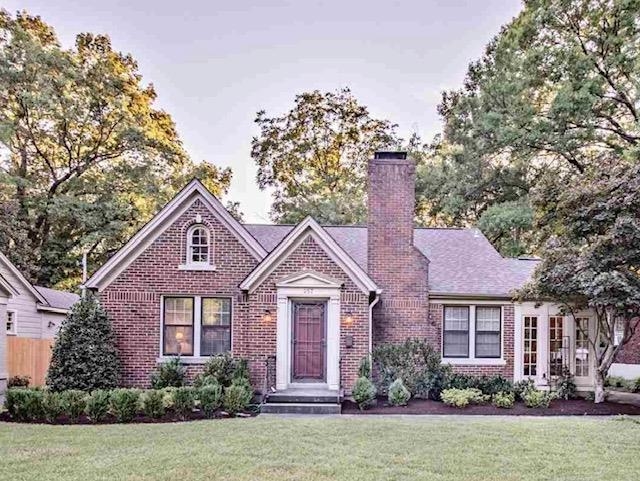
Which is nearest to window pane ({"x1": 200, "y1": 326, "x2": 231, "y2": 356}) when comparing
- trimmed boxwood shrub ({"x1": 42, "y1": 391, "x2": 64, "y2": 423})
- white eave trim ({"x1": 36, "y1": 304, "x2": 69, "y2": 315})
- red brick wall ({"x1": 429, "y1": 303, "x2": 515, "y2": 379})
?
trimmed boxwood shrub ({"x1": 42, "y1": 391, "x2": 64, "y2": 423})

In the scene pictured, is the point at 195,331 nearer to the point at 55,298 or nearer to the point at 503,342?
the point at 503,342

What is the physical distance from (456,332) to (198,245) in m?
7.40

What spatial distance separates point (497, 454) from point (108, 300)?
10644mm

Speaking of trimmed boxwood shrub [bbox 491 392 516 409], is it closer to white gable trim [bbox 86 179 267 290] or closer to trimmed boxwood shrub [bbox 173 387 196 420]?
white gable trim [bbox 86 179 267 290]

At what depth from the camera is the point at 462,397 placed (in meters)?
14.4

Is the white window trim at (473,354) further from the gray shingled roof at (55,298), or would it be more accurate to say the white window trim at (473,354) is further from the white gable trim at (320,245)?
the gray shingled roof at (55,298)

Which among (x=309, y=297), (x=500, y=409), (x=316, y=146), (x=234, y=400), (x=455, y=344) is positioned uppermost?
(x=316, y=146)

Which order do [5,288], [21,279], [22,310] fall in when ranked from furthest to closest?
[22,310] < [21,279] < [5,288]

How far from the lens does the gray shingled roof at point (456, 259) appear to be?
17125mm

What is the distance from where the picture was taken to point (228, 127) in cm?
2900

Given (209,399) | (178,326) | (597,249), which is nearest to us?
(209,399)

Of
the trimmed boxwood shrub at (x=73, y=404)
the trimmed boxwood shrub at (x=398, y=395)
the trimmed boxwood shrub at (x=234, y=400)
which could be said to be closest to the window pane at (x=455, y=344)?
the trimmed boxwood shrub at (x=398, y=395)

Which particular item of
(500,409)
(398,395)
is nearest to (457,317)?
(500,409)

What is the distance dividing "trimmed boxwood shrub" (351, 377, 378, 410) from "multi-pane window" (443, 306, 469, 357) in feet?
11.2
